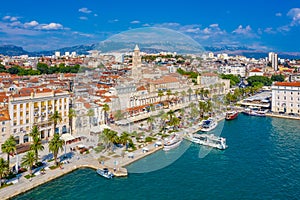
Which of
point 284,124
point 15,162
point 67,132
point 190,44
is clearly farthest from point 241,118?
point 15,162

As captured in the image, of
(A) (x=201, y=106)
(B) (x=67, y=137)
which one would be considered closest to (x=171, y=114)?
(A) (x=201, y=106)

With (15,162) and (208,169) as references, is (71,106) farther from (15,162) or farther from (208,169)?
(208,169)

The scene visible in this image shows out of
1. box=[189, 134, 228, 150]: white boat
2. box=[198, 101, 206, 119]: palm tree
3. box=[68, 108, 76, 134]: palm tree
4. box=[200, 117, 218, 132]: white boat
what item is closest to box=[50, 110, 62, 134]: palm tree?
box=[68, 108, 76, 134]: palm tree

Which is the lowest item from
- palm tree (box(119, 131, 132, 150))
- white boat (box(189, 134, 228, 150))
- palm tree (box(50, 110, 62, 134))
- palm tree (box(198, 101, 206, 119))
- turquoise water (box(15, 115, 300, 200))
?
Answer: turquoise water (box(15, 115, 300, 200))

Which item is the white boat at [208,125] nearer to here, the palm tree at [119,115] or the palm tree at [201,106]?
the palm tree at [201,106]

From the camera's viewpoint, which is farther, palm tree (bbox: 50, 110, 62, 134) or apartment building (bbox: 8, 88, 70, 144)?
palm tree (bbox: 50, 110, 62, 134)

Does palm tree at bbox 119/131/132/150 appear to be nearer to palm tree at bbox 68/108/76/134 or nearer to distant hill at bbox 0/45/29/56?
palm tree at bbox 68/108/76/134
